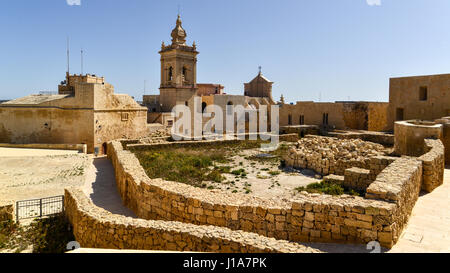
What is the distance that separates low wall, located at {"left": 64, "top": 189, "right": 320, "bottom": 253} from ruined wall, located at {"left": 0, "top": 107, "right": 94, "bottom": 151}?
603 inches

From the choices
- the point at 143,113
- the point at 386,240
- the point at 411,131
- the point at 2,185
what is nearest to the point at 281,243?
the point at 386,240

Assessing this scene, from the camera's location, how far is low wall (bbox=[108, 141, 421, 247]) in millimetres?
4621

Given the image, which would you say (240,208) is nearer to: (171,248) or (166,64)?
(171,248)

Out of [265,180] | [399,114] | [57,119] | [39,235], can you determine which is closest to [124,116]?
[57,119]

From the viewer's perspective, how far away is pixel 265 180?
34.5 ft

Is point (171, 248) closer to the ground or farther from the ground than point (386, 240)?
closer to the ground

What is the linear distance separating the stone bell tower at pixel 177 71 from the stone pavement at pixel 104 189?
20.5m

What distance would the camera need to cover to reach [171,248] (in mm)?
5152

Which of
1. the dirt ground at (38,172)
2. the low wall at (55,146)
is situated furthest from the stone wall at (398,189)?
the low wall at (55,146)

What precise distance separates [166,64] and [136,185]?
2933 cm

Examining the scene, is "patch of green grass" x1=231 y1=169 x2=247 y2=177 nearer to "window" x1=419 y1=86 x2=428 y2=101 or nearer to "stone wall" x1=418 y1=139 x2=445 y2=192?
"stone wall" x1=418 y1=139 x2=445 y2=192

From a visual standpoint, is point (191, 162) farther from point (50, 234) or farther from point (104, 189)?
point (50, 234)

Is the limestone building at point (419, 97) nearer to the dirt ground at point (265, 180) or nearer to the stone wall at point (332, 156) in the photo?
the stone wall at point (332, 156)

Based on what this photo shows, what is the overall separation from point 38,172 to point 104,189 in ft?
14.2
